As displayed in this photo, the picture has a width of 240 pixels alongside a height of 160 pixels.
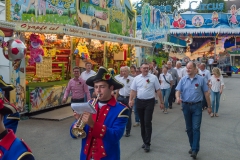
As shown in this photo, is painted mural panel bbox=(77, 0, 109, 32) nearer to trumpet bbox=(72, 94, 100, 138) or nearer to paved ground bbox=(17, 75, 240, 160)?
paved ground bbox=(17, 75, 240, 160)

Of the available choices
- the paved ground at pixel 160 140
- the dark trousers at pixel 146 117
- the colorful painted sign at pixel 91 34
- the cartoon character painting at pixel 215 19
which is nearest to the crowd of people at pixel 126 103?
the dark trousers at pixel 146 117

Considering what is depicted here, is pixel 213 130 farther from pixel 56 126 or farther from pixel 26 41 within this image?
pixel 26 41

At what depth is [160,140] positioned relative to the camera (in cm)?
754

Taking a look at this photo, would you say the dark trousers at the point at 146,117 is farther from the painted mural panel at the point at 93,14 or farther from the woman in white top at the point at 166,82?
the painted mural panel at the point at 93,14

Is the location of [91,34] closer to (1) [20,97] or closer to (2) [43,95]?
(2) [43,95]

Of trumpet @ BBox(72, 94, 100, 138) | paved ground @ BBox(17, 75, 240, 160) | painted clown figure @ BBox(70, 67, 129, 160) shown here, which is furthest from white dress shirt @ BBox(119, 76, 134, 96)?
trumpet @ BBox(72, 94, 100, 138)

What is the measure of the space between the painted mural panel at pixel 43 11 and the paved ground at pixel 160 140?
10.7 feet

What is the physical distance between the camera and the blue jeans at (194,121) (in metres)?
6.15

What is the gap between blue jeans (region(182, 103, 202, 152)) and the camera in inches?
242

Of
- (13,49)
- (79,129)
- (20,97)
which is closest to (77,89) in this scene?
(13,49)

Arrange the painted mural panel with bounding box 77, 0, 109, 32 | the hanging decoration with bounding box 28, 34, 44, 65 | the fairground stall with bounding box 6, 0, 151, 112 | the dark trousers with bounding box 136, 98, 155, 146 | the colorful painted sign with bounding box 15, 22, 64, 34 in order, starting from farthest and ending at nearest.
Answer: the painted mural panel with bounding box 77, 0, 109, 32 → the hanging decoration with bounding box 28, 34, 44, 65 → the fairground stall with bounding box 6, 0, 151, 112 → the colorful painted sign with bounding box 15, 22, 64, 34 → the dark trousers with bounding box 136, 98, 155, 146

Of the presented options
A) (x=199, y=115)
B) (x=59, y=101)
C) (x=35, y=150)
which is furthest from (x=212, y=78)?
(x=35, y=150)

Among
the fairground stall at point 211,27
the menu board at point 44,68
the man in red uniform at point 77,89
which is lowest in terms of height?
the man in red uniform at point 77,89

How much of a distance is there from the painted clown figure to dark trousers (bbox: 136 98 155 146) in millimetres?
3359
